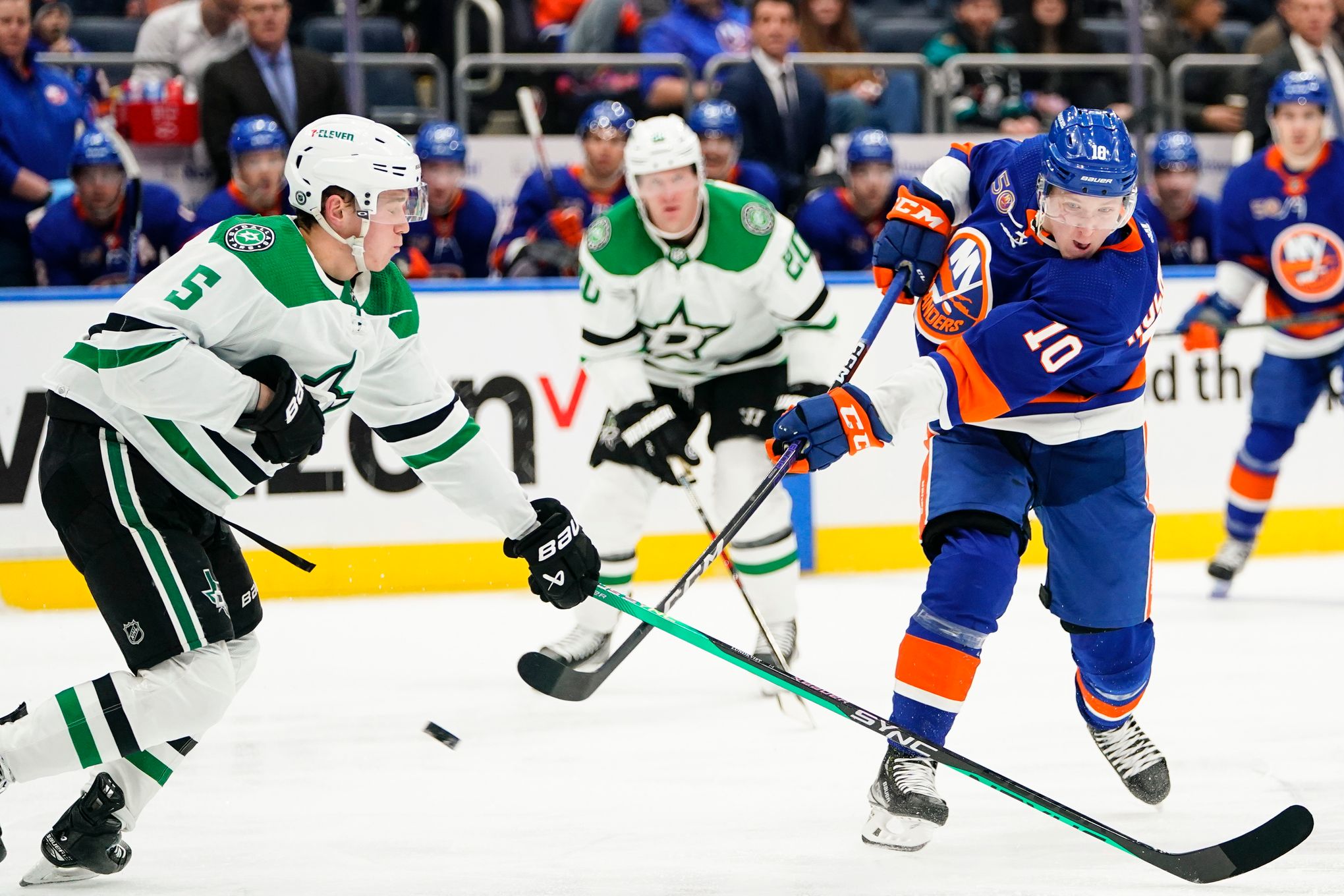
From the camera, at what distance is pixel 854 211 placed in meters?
6.68

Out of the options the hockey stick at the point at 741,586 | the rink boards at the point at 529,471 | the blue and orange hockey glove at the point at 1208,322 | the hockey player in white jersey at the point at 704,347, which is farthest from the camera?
the rink boards at the point at 529,471

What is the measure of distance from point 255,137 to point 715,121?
1669 mm

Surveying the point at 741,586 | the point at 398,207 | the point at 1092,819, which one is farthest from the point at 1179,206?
the point at 398,207

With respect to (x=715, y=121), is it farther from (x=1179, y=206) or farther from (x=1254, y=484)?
(x=1254, y=484)

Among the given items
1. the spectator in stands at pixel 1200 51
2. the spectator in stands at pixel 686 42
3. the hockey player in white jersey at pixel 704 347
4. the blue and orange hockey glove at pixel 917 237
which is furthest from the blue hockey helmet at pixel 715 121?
the blue and orange hockey glove at pixel 917 237

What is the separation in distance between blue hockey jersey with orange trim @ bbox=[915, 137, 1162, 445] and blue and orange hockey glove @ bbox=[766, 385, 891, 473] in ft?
0.43

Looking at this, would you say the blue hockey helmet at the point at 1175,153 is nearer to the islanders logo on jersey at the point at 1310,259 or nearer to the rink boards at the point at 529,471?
the rink boards at the point at 529,471

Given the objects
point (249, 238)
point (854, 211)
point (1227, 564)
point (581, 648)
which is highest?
point (249, 238)

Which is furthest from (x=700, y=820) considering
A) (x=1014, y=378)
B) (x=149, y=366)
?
(x=149, y=366)

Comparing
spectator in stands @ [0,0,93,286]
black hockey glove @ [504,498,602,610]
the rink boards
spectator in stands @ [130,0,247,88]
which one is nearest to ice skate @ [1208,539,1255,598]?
the rink boards

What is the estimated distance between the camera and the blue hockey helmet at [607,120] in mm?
6297

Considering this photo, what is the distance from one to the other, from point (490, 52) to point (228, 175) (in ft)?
4.65

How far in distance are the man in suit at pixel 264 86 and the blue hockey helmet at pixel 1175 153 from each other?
326 cm

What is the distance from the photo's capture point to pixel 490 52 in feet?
23.9
